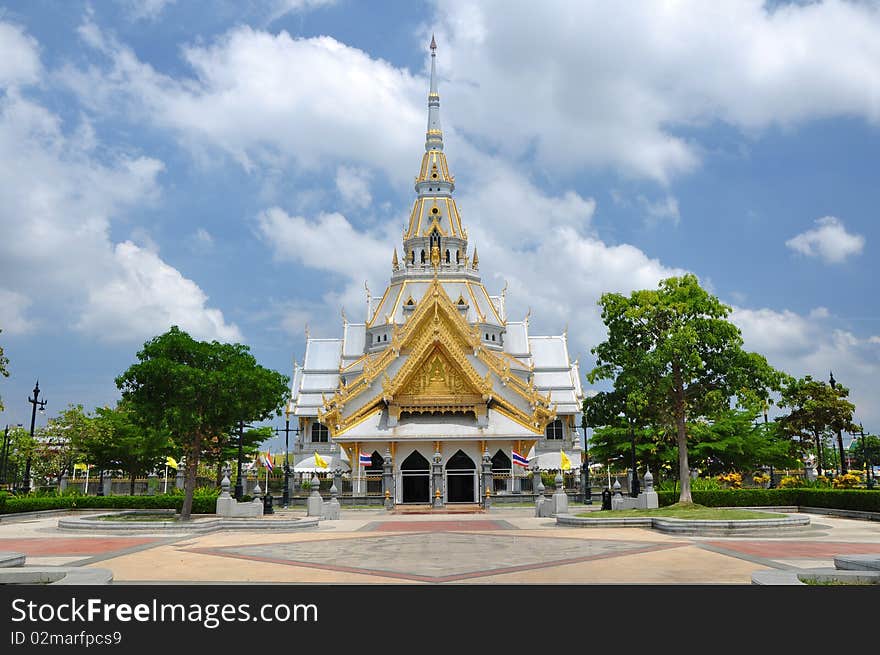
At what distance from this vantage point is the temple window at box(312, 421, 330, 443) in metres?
65.7

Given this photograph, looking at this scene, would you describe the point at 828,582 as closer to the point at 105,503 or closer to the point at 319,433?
the point at 105,503

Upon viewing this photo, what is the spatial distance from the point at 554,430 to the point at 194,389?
43649 millimetres

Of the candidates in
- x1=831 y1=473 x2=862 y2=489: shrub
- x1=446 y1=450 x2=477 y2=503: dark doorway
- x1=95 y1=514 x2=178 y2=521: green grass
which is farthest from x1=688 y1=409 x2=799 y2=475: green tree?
x1=95 y1=514 x2=178 y2=521: green grass

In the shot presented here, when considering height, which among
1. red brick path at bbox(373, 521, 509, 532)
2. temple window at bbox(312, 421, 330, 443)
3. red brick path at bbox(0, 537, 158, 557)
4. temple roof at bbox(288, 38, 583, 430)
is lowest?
red brick path at bbox(373, 521, 509, 532)

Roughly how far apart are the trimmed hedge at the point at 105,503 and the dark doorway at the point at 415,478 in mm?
12879

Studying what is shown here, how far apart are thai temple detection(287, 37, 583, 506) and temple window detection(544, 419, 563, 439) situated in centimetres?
9

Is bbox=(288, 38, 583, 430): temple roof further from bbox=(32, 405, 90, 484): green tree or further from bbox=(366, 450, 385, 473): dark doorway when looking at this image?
bbox=(32, 405, 90, 484): green tree

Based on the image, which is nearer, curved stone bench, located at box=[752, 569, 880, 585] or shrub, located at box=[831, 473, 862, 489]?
curved stone bench, located at box=[752, 569, 880, 585]

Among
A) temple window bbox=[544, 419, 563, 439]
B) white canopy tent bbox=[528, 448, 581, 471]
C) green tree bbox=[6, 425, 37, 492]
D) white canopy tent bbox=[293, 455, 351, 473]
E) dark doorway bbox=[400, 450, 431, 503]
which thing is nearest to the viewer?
green tree bbox=[6, 425, 37, 492]

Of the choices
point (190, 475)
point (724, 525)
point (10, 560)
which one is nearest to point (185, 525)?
point (190, 475)

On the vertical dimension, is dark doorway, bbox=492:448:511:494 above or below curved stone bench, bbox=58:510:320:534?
above
